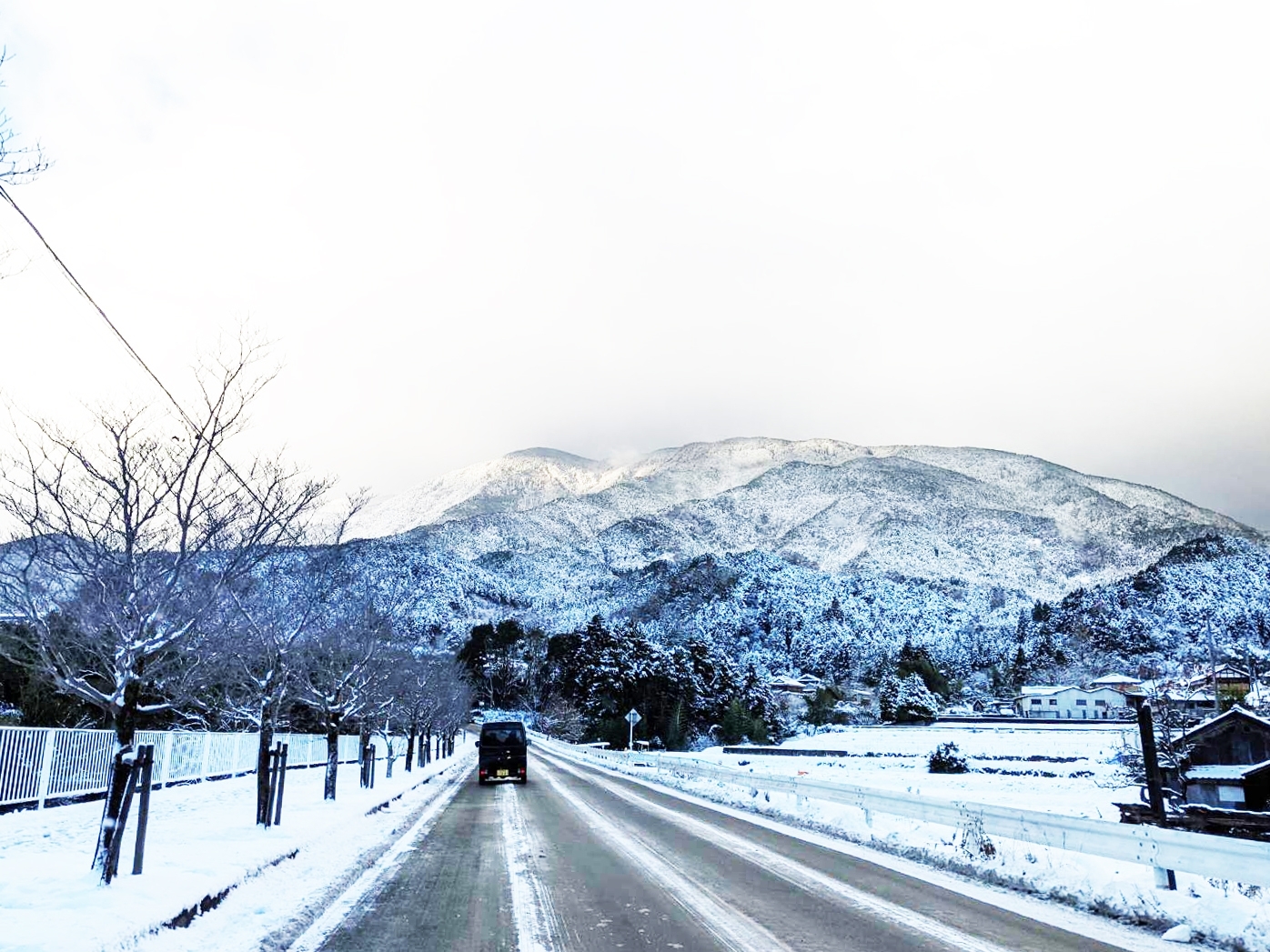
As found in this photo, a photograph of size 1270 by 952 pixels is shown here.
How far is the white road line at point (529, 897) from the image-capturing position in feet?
21.5

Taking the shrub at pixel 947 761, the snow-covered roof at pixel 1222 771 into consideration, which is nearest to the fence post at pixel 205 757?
the snow-covered roof at pixel 1222 771

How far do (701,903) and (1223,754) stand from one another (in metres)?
40.7

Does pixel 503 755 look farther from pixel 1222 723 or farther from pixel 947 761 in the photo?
pixel 947 761

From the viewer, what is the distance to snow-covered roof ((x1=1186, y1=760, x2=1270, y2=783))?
30.0 meters

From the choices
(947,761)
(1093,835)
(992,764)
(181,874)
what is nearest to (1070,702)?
(992,764)

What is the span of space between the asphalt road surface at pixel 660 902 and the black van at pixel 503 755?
53.7 feet

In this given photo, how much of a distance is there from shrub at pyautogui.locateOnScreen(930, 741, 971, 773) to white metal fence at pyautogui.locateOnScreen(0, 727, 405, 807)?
4406 cm

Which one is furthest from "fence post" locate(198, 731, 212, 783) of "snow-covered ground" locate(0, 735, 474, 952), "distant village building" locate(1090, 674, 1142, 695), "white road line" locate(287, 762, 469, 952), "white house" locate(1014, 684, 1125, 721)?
"distant village building" locate(1090, 674, 1142, 695)

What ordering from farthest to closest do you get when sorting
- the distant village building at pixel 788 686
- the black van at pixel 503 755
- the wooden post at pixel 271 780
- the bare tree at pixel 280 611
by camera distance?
1. the distant village building at pixel 788 686
2. the black van at pixel 503 755
3. the bare tree at pixel 280 611
4. the wooden post at pixel 271 780

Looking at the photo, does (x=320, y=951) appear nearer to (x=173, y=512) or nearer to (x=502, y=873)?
(x=502, y=873)

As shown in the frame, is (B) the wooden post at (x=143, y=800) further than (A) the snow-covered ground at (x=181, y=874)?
Yes

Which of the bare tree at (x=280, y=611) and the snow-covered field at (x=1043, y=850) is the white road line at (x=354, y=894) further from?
the snow-covered field at (x=1043, y=850)

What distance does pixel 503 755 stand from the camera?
30.4 metres

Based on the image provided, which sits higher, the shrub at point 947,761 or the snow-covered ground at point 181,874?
the snow-covered ground at point 181,874
